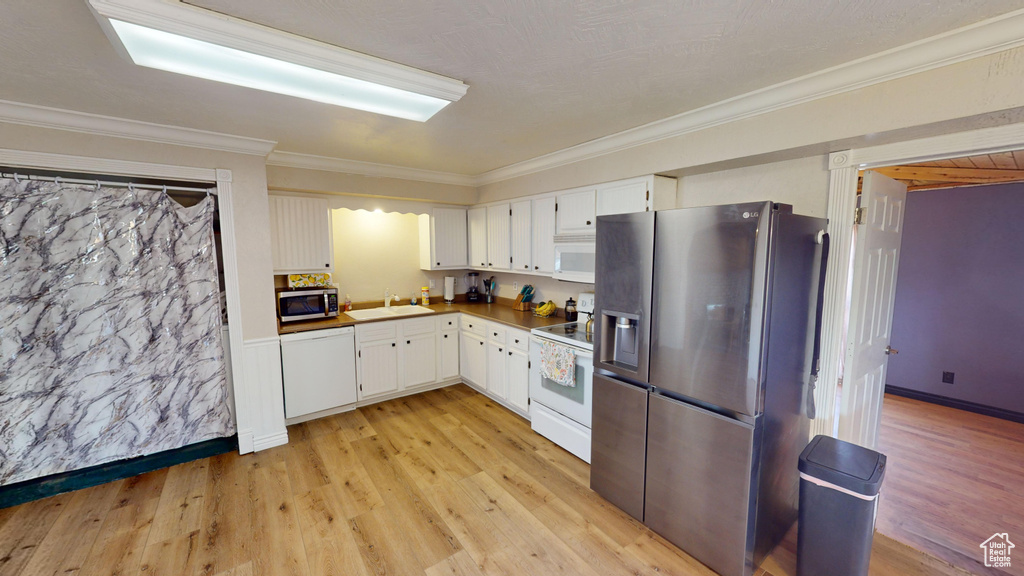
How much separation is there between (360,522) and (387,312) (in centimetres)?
224

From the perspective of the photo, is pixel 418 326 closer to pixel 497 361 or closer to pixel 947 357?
pixel 497 361

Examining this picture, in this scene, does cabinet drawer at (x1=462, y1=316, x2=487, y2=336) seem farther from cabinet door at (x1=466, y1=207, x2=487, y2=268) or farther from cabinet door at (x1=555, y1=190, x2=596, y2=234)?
cabinet door at (x1=555, y1=190, x2=596, y2=234)

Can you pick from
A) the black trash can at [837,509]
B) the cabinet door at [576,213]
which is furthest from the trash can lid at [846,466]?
the cabinet door at [576,213]

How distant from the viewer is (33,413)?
7.95 ft

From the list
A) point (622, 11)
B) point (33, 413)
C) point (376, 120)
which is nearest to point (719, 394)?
point (622, 11)

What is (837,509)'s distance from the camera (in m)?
1.68

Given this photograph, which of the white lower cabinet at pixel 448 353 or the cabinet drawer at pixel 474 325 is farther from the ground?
the cabinet drawer at pixel 474 325

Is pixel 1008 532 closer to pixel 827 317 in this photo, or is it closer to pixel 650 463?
pixel 827 317

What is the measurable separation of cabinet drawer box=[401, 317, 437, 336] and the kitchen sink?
0.08m

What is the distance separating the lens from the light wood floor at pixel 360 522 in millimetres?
1943

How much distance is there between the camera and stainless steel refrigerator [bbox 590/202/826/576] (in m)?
1.72

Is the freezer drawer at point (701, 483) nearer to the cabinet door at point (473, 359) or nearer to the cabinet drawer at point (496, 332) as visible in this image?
the cabinet drawer at point (496, 332)

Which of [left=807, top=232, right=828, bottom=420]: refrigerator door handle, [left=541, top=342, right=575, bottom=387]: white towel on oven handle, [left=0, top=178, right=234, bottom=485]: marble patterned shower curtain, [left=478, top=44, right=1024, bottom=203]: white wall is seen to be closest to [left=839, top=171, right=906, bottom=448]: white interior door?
[left=807, top=232, right=828, bottom=420]: refrigerator door handle

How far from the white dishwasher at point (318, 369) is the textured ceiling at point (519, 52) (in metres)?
1.77
